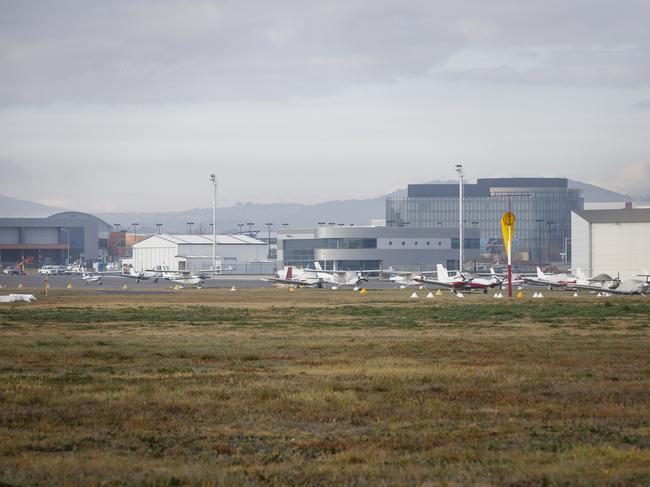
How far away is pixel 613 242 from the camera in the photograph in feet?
373

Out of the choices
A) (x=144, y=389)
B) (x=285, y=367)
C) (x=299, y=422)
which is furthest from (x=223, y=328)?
(x=299, y=422)

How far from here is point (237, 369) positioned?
22.8 m

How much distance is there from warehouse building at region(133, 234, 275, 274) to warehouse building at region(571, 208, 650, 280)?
200ft

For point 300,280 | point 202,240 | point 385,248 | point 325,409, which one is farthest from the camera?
point 202,240

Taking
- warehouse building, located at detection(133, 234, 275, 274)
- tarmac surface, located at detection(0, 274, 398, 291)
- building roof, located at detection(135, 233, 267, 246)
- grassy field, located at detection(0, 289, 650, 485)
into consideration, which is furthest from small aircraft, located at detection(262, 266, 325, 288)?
building roof, located at detection(135, 233, 267, 246)

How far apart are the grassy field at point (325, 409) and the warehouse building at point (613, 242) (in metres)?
80.8

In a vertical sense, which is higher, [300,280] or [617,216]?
[617,216]

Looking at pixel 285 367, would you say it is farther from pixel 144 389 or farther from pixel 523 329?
pixel 523 329

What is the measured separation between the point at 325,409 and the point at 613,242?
338ft

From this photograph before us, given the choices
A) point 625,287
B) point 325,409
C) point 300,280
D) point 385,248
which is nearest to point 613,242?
point 300,280

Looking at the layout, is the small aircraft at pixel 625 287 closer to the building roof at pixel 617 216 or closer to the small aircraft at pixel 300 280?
the small aircraft at pixel 300 280

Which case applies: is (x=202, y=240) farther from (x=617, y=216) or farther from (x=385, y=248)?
(x=617, y=216)

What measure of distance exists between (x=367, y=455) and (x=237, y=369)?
35.3 ft

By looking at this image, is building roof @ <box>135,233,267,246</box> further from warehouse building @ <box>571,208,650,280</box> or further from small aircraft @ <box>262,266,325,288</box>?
warehouse building @ <box>571,208,650,280</box>
